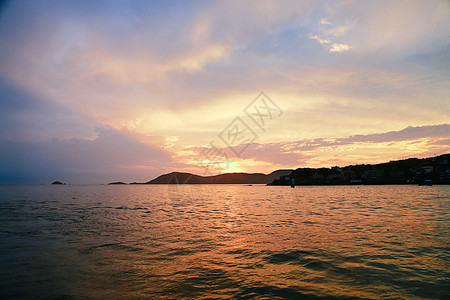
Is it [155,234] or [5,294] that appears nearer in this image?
[5,294]

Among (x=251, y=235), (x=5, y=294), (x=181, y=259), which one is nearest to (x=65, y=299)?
(x=5, y=294)

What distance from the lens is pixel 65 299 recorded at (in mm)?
7207

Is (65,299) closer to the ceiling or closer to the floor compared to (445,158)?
closer to the floor

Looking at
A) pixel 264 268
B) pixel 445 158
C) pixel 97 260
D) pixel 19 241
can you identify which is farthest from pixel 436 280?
pixel 445 158

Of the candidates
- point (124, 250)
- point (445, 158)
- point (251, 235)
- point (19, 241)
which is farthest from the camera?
point (445, 158)

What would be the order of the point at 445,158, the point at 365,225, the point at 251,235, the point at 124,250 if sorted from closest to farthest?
the point at 124,250
the point at 251,235
the point at 365,225
the point at 445,158

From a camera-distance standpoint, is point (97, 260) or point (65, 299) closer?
point (65, 299)

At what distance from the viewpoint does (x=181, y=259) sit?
1128 cm

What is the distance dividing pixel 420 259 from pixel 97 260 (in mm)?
14650

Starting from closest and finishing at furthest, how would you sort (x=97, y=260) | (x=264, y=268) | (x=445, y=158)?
1. (x=264, y=268)
2. (x=97, y=260)
3. (x=445, y=158)

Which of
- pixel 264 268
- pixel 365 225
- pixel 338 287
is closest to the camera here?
pixel 338 287

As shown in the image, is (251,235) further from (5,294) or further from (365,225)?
(5,294)

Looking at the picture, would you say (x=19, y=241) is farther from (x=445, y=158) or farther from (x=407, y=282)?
(x=445, y=158)

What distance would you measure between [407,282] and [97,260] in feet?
41.5
